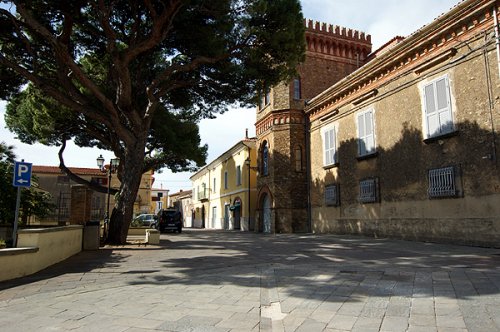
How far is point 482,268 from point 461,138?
19.2 feet

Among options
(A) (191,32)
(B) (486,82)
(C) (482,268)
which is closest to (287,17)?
(A) (191,32)

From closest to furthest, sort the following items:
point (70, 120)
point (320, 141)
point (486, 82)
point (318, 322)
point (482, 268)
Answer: point (318, 322) < point (482, 268) < point (486, 82) < point (70, 120) < point (320, 141)

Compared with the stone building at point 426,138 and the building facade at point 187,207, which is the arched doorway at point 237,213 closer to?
the stone building at point 426,138

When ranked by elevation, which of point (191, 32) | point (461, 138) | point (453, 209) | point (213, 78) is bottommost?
point (453, 209)

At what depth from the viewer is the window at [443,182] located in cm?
1195

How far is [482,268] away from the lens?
712cm

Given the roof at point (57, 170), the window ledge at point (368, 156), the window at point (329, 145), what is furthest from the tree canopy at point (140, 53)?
the roof at point (57, 170)

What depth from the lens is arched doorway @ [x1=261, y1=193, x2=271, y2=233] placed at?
73.9 ft

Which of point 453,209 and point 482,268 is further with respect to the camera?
point 453,209

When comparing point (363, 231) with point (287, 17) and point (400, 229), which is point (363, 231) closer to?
point (400, 229)

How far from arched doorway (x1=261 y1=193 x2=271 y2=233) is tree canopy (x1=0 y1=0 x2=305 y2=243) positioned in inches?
341

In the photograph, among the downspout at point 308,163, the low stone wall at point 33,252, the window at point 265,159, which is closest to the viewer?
the low stone wall at point 33,252

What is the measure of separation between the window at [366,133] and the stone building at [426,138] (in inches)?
1.8

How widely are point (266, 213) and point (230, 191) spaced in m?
10.1
